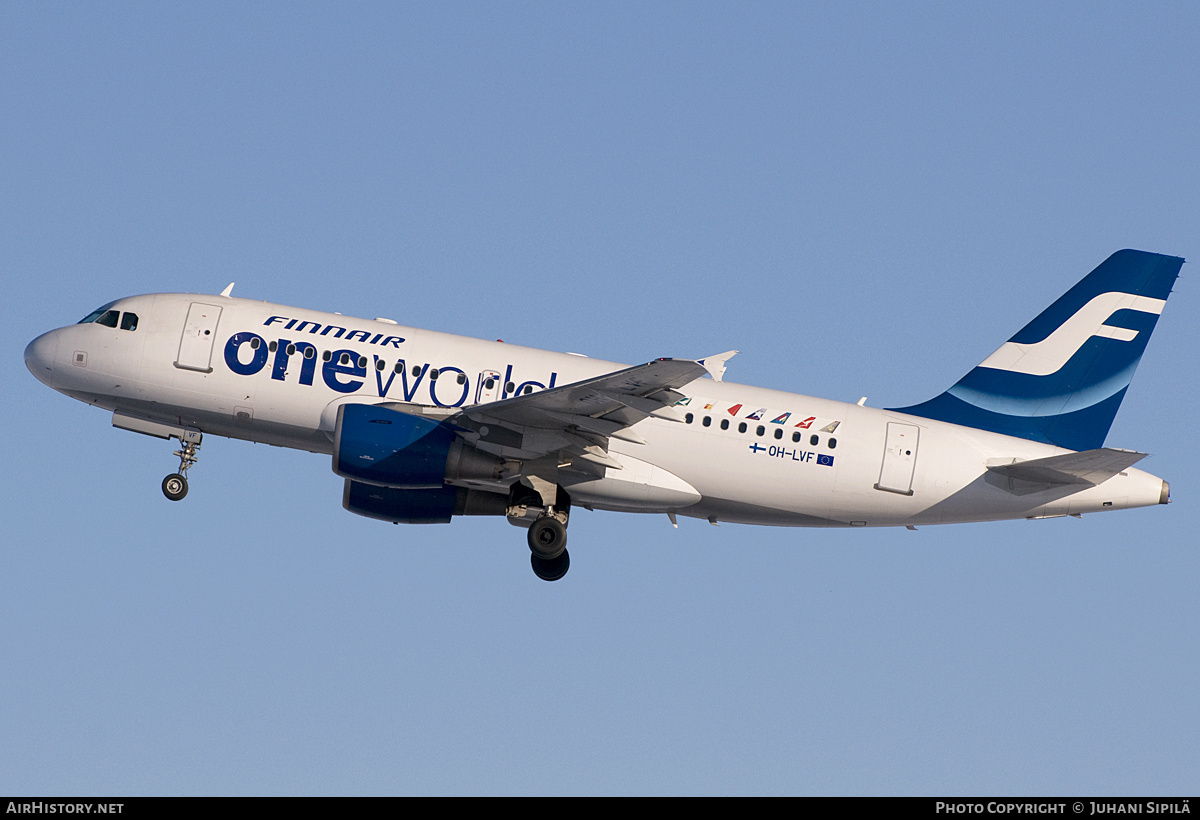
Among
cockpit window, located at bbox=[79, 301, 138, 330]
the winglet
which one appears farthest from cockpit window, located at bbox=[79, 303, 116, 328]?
the winglet

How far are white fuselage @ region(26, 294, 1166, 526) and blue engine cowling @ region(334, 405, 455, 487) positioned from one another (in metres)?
1.11

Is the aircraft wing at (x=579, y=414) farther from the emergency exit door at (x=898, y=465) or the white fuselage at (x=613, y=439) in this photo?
the emergency exit door at (x=898, y=465)

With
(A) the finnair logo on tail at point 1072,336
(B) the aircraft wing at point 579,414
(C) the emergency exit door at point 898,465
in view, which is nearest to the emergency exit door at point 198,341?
(B) the aircraft wing at point 579,414

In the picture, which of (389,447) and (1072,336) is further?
(1072,336)

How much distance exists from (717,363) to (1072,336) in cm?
1071

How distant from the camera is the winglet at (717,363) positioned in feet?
95.3

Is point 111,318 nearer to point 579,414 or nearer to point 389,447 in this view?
point 389,447

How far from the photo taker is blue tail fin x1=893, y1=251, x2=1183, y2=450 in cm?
3416

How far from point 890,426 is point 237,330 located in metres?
15.5

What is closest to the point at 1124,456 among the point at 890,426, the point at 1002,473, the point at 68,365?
the point at 1002,473

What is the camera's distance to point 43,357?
109ft

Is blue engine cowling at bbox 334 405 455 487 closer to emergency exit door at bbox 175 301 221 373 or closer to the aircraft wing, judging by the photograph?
the aircraft wing

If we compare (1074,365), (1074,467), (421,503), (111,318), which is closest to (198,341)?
(111,318)

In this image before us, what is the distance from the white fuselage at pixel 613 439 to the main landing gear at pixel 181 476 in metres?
0.96
